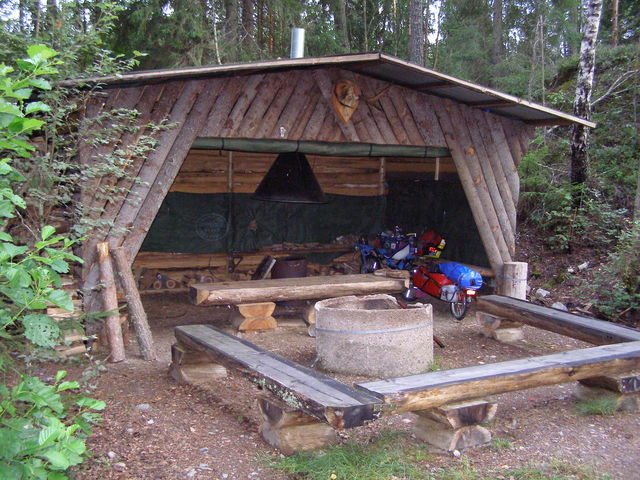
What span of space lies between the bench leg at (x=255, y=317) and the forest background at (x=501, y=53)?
9.20ft

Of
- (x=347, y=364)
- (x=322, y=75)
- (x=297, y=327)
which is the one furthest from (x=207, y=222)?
(x=347, y=364)

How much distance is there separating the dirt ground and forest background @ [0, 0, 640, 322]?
5.59 ft

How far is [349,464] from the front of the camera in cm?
376

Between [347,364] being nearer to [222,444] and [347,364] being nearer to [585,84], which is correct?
[222,444]

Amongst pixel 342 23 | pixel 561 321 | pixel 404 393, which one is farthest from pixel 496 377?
pixel 342 23

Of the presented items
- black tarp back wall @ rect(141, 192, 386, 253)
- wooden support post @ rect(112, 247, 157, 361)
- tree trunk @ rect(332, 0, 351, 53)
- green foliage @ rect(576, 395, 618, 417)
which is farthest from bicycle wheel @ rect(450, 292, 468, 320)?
tree trunk @ rect(332, 0, 351, 53)

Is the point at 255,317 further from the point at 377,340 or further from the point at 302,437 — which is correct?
the point at 302,437

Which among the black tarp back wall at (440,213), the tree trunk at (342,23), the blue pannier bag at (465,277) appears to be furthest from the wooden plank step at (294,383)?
the tree trunk at (342,23)

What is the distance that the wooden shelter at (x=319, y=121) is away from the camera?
6.24 meters

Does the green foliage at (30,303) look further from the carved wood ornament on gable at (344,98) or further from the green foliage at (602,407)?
the carved wood ornament on gable at (344,98)

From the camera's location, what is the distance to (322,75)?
23.8ft

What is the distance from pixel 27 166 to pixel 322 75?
406 centimetres

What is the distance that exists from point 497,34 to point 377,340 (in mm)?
17836

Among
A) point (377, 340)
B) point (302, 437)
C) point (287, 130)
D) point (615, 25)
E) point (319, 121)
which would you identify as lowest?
point (302, 437)
